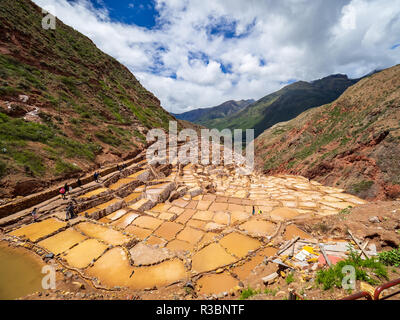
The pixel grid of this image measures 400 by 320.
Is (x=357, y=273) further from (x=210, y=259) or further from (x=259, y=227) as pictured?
(x=259, y=227)

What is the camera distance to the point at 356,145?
15523 mm

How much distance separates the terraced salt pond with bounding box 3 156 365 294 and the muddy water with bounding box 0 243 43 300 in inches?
20.4

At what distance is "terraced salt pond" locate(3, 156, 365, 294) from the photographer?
530 centimetres

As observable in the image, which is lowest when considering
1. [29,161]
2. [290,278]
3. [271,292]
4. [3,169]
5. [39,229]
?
[271,292]

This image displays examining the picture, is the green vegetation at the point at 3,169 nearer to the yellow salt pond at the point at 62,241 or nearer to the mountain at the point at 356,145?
the yellow salt pond at the point at 62,241

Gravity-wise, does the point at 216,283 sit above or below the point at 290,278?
below

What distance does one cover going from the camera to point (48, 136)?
12.8 m

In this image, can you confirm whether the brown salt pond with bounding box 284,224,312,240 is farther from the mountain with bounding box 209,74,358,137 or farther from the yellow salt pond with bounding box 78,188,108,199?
the mountain with bounding box 209,74,358,137

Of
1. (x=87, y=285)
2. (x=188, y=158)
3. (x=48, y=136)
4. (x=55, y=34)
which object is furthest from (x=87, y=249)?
(x=55, y=34)

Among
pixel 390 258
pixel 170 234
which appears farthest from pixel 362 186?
pixel 170 234

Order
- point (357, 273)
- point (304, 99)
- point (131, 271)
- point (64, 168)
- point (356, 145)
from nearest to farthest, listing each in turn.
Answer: point (357, 273) → point (131, 271) → point (64, 168) → point (356, 145) → point (304, 99)

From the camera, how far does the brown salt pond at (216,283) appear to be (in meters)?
4.86

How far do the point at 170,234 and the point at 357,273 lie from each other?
613 cm
